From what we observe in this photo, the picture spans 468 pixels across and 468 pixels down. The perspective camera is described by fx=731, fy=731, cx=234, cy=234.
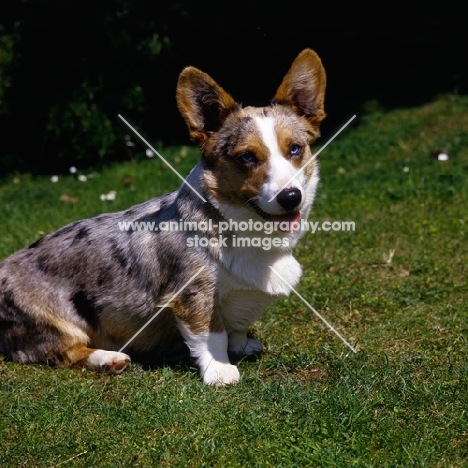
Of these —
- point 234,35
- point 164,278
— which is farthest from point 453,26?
point 164,278

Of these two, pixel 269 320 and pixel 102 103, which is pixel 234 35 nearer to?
pixel 102 103

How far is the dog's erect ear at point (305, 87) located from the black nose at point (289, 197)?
0.71 metres

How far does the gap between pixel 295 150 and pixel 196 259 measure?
2.66 feet

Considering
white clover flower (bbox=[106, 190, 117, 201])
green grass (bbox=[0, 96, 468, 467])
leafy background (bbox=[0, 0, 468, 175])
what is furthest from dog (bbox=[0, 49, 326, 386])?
leafy background (bbox=[0, 0, 468, 175])

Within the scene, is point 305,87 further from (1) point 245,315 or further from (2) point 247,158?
(1) point 245,315

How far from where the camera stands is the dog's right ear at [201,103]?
4.01 m

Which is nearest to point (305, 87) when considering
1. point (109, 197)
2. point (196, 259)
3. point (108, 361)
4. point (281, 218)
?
point (281, 218)

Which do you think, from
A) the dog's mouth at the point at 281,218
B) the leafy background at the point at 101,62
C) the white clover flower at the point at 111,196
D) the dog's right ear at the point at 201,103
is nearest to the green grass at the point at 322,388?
the dog's mouth at the point at 281,218

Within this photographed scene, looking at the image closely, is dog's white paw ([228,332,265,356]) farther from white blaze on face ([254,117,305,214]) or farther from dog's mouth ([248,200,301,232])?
white blaze on face ([254,117,305,214])

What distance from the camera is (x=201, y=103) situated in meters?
4.10

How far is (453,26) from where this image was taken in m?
11.0

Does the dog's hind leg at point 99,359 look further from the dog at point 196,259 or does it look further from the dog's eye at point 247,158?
the dog's eye at point 247,158

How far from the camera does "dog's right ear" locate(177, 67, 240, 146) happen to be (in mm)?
4012

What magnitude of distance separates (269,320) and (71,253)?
1.40 metres
